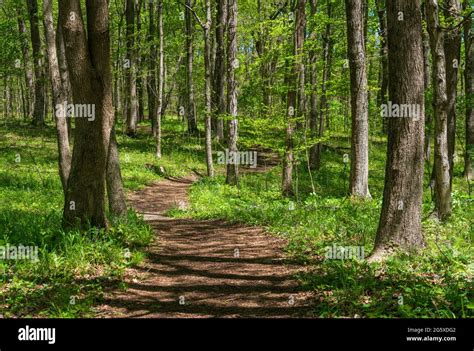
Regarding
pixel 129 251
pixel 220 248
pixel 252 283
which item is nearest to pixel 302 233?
pixel 220 248

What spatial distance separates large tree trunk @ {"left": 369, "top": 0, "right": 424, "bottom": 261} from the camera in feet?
20.7

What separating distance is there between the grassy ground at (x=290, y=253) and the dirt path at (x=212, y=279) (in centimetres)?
31

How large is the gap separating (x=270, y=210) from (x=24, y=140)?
18.2 metres

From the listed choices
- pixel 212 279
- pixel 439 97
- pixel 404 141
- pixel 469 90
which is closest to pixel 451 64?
pixel 439 97

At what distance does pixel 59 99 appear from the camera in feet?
38.1

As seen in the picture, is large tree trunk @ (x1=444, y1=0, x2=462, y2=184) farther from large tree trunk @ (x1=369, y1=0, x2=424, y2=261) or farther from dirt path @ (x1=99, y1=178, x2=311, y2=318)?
dirt path @ (x1=99, y1=178, x2=311, y2=318)

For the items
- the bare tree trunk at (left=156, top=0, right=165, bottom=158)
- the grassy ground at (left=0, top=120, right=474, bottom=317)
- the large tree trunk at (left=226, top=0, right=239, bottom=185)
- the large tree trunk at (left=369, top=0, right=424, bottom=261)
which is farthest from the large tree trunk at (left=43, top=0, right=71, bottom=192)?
the bare tree trunk at (left=156, top=0, right=165, bottom=158)

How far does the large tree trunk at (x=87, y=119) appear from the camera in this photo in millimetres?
7881

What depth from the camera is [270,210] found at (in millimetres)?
12148

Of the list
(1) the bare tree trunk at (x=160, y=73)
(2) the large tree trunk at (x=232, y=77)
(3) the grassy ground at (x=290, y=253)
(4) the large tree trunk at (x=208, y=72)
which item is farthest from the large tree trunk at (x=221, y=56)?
(3) the grassy ground at (x=290, y=253)

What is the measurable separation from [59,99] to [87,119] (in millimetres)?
4207

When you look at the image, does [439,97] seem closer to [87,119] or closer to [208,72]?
[87,119]

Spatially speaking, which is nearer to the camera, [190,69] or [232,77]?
[232,77]
